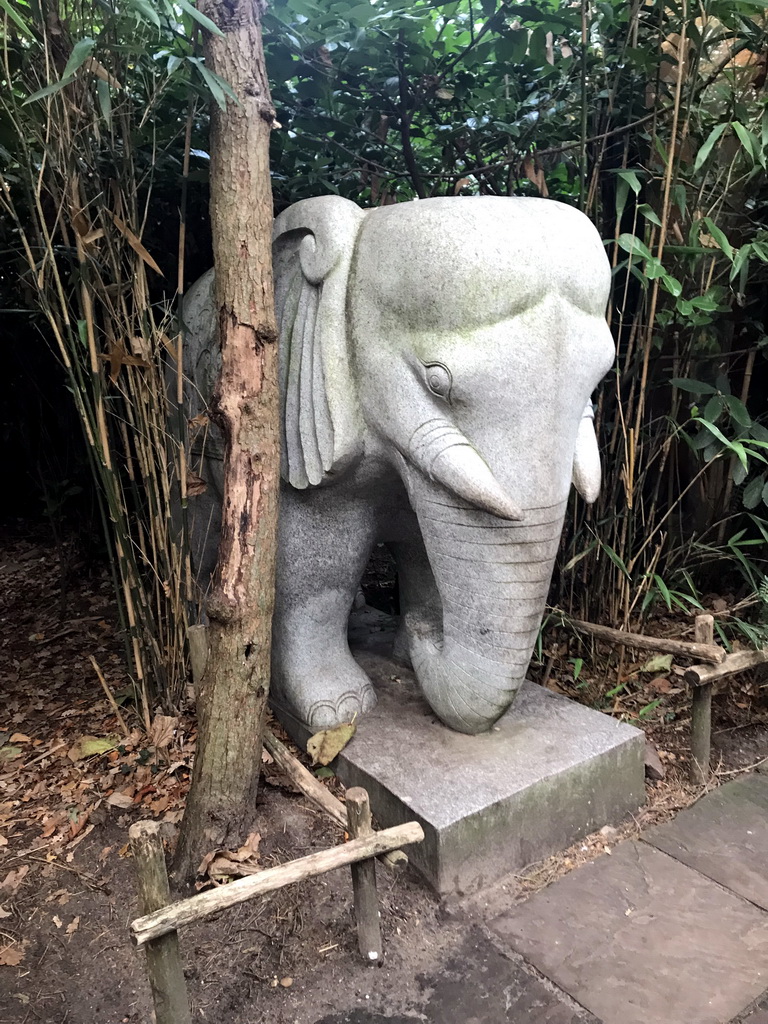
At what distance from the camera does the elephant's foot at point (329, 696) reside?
7.21ft

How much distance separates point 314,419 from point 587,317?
70cm

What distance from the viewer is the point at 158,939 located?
4.36ft

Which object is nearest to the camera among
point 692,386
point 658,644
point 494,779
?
point 494,779

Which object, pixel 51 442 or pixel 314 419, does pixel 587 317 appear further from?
pixel 51 442

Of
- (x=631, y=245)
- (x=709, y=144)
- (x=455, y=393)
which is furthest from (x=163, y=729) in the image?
(x=709, y=144)

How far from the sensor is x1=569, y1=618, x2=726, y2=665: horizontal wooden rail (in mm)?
2246

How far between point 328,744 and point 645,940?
88 cm

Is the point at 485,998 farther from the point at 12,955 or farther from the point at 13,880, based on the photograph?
the point at 13,880

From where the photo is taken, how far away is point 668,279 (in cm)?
221

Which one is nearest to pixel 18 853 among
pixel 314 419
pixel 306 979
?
pixel 306 979

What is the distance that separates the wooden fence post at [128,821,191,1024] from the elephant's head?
2.84 ft

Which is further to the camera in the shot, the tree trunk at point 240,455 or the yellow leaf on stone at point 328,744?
the yellow leaf on stone at point 328,744

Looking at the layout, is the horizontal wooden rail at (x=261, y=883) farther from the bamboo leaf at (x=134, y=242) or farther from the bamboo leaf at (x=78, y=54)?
the bamboo leaf at (x=78, y=54)

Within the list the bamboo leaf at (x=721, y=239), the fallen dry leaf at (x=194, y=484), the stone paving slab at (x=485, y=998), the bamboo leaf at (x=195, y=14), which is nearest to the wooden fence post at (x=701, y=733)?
the stone paving slab at (x=485, y=998)
